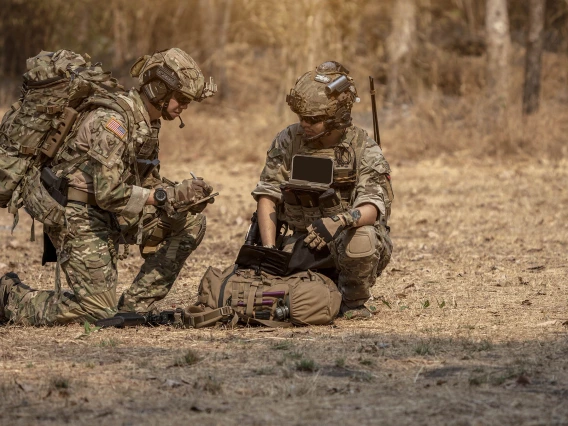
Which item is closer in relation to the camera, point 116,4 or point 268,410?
point 268,410

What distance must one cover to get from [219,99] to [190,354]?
1748 cm

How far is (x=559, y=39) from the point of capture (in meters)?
23.5

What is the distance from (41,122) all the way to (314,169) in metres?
1.80

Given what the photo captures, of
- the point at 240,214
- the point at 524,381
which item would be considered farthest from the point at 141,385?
the point at 240,214

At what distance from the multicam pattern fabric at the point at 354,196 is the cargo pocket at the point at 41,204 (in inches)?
54.2

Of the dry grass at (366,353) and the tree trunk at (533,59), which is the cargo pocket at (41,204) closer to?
the dry grass at (366,353)

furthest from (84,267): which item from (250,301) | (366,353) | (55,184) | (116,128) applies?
(366,353)

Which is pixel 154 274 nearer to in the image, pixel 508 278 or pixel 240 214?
pixel 508 278

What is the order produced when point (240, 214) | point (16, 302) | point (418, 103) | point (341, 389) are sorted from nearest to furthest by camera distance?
point (341, 389) < point (16, 302) < point (240, 214) < point (418, 103)

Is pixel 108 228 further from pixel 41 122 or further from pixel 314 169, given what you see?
pixel 314 169

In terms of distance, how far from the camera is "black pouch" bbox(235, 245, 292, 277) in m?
6.71

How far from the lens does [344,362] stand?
17.9ft

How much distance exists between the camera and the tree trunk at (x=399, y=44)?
20547 millimetres

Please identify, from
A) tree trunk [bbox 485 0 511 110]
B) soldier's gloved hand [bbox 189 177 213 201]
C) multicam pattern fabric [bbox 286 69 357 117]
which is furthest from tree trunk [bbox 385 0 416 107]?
soldier's gloved hand [bbox 189 177 213 201]
